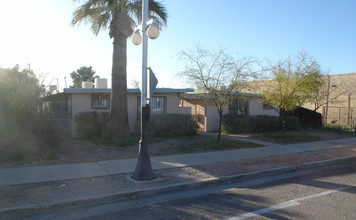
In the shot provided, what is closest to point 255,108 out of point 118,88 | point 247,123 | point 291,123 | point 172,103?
point 291,123

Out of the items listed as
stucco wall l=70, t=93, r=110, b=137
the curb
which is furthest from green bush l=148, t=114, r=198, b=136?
the curb

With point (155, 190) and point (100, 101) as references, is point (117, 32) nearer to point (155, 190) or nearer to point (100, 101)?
point (100, 101)

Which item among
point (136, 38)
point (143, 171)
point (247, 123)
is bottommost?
point (143, 171)

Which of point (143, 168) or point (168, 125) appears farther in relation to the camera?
point (168, 125)

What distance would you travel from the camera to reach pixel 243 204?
18.6 ft

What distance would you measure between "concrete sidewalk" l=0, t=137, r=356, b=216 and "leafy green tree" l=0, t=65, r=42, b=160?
1.48m

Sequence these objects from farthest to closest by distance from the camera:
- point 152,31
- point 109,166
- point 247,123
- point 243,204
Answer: point 247,123 → point 109,166 → point 152,31 → point 243,204

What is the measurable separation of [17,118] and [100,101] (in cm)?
684

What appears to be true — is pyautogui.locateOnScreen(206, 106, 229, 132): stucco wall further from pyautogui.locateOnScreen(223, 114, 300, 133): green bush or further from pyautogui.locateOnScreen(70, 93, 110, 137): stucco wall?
pyautogui.locateOnScreen(70, 93, 110, 137): stucco wall

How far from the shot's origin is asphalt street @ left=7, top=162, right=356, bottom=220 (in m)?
5.11

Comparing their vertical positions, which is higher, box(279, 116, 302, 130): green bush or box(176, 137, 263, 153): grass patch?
box(279, 116, 302, 130): green bush

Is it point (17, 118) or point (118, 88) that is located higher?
point (118, 88)

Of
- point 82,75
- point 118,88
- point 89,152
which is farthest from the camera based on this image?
point 82,75

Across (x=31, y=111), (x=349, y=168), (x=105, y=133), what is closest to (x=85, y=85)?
(x=105, y=133)
